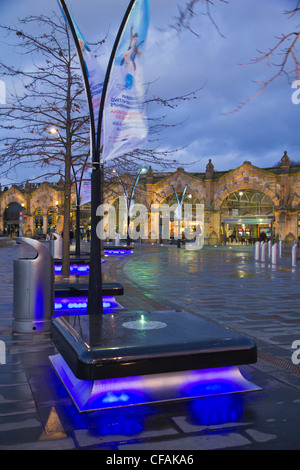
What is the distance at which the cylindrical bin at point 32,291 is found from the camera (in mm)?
6789

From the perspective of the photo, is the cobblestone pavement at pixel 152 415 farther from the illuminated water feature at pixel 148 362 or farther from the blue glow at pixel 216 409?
the illuminated water feature at pixel 148 362

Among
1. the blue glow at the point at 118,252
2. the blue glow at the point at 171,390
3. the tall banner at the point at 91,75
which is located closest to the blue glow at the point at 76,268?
the tall banner at the point at 91,75

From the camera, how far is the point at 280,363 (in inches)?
208

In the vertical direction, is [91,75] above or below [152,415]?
above

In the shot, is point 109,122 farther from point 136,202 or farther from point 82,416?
point 136,202

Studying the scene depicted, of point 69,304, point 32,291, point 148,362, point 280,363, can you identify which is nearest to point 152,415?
point 148,362

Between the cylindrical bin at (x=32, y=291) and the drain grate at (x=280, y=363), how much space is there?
3404 mm

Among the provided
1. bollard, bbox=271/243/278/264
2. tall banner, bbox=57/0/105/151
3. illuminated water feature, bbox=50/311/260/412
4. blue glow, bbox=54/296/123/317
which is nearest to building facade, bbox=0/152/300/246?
bollard, bbox=271/243/278/264

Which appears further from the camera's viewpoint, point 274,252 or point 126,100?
point 274,252

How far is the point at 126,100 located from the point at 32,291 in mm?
3301

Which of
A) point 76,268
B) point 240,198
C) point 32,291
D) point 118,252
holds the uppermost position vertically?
point 240,198

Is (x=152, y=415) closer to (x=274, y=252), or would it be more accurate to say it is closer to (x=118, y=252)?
(x=274, y=252)

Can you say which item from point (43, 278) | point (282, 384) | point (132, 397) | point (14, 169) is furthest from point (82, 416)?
point (14, 169)

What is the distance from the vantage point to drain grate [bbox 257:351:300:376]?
5039 millimetres
